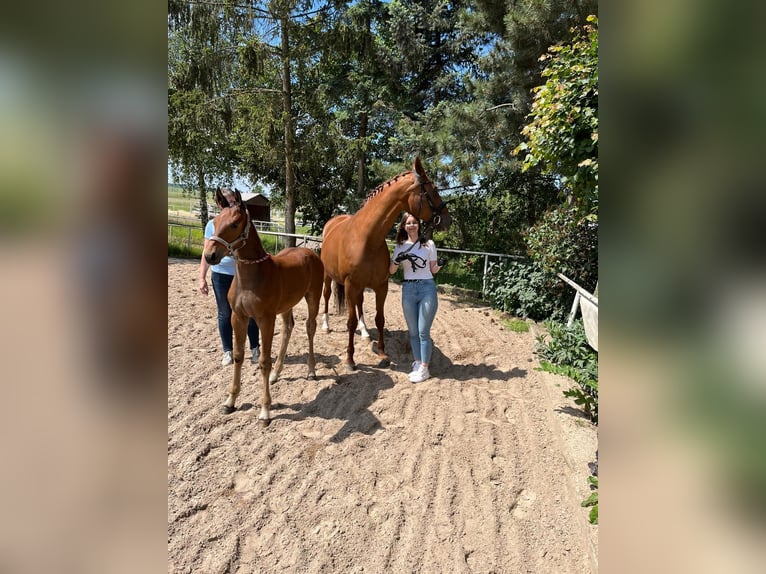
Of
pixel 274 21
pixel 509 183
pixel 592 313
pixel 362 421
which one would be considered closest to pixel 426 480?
pixel 362 421

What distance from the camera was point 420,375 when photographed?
4.33 meters

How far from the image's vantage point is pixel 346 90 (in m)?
12.8

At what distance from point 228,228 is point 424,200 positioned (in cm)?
206

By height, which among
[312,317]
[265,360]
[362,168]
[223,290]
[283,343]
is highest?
[362,168]

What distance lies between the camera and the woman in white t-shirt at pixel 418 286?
429 centimetres

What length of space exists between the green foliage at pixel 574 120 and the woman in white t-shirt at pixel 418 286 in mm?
1438

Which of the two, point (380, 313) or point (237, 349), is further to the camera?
point (380, 313)

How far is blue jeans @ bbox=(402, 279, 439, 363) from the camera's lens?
169 inches

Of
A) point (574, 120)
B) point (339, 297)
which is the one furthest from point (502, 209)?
point (574, 120)

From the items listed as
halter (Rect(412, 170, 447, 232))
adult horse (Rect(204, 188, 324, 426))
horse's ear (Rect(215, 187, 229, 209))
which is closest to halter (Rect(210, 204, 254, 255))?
adult horse (Rect(204, 188, 324, 426))

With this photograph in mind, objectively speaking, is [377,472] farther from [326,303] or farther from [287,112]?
[287,112]
